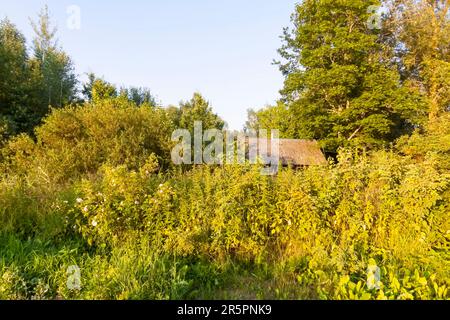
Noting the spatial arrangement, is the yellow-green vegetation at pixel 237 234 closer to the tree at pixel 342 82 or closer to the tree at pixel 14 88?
the tree at pixel 14 88

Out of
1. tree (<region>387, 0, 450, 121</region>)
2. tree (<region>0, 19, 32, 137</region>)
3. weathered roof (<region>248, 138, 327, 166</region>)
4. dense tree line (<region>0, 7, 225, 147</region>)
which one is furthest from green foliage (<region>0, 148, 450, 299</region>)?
tree (<region>387, 0, 450, 121</region>)

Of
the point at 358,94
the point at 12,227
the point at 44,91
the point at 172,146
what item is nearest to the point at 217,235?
the point at 12,227

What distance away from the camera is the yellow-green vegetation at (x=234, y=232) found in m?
2.94

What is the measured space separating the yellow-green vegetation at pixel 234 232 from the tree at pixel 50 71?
17735 mm

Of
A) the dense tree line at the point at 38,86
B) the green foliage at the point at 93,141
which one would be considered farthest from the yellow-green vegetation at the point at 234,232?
the dense tree line at the point at 38,86

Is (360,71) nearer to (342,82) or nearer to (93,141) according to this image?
(342,82)

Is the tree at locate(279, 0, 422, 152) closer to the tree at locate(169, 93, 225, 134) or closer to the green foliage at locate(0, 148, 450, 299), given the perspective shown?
the tree at locate(169, 93, 225, 134)

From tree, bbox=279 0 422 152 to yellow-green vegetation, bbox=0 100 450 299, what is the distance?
15.2 m

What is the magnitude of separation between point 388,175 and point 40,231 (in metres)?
5.27

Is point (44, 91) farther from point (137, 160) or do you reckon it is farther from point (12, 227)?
point (12, 227)

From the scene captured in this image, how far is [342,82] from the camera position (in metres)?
17.9

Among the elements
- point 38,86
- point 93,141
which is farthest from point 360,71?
point 38,86

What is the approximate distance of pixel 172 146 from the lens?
10688mm

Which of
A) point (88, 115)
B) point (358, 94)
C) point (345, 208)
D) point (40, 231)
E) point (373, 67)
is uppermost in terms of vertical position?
point (373, 67)
